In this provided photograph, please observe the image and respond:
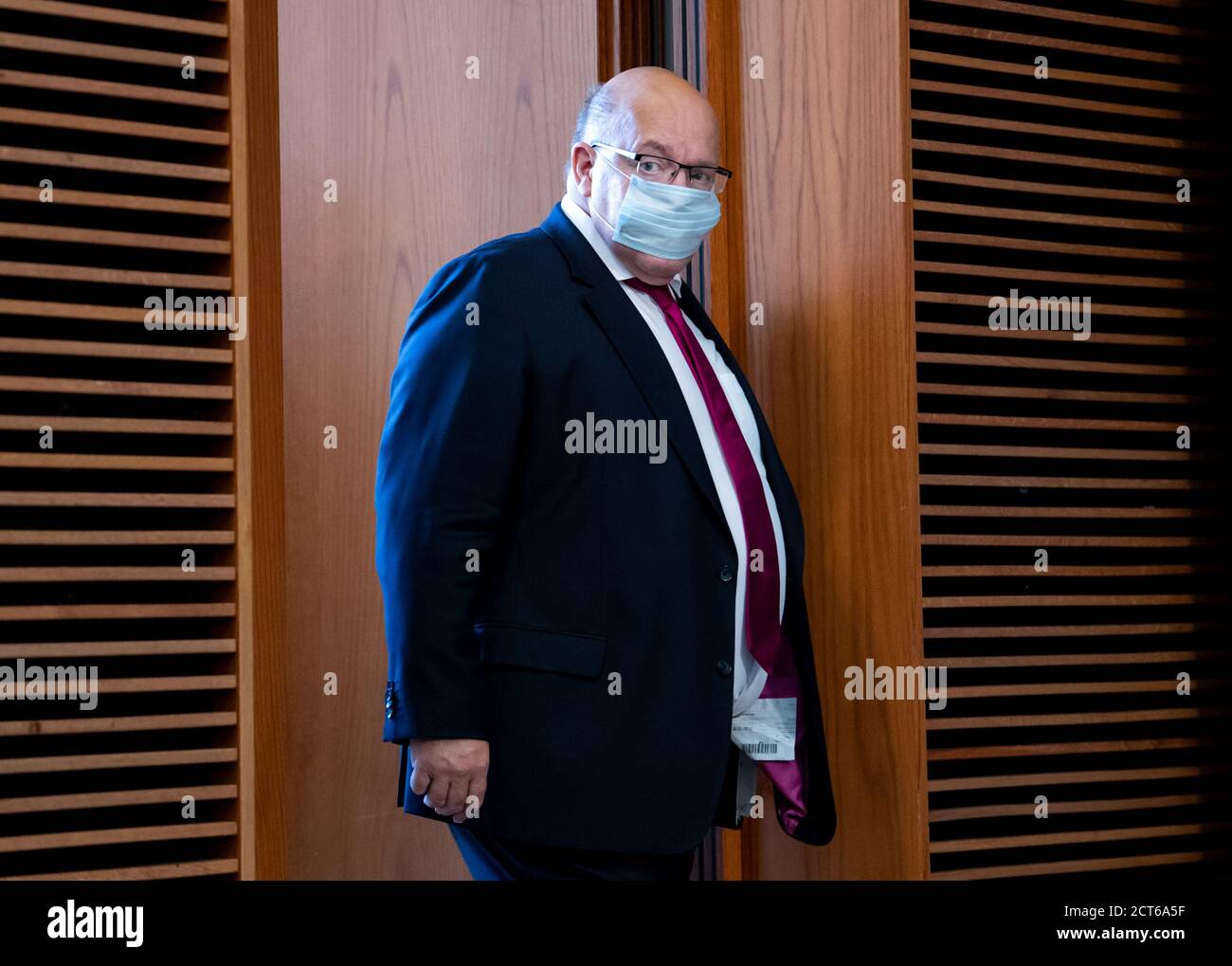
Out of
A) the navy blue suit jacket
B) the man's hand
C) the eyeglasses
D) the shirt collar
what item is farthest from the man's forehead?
the man's hand

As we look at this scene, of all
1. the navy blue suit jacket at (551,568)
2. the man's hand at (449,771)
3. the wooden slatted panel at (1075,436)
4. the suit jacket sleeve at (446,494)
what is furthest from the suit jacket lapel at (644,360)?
the wooden slatted panel at (1075,436)

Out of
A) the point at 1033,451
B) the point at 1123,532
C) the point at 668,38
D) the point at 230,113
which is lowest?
the point at 1123,532

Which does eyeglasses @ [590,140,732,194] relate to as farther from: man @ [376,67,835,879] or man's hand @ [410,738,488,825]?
man's hand @ [410,738,488,825]

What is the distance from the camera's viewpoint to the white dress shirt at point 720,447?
7.09ft

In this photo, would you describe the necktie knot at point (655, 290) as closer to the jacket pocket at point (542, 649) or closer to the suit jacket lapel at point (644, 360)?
the suit jacket lapel at point (644, 360)

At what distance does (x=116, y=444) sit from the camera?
227 cm

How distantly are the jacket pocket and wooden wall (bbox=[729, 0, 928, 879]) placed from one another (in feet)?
2.67

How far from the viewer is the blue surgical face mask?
2211mm

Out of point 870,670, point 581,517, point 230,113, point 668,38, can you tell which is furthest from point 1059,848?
point 230,113

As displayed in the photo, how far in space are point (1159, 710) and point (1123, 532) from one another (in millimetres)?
408

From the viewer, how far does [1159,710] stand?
2.80 metres

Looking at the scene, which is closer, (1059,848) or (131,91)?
(131,91)

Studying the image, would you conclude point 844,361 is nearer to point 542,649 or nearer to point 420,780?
point 542,649
